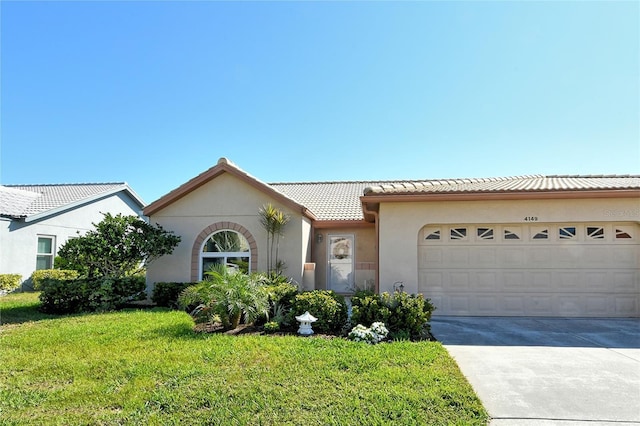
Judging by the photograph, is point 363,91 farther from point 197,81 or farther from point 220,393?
point 220,393

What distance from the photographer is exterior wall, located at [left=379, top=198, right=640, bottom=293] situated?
10.5 m

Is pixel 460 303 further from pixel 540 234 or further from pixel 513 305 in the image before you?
pixel 540 234

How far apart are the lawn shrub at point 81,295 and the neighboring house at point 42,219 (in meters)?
4.74

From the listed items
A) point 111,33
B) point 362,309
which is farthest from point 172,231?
point 362,309

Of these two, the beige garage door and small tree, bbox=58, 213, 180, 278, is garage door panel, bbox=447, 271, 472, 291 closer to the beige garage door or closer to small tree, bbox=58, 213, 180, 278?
the beige garage door

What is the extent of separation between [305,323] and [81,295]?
7.96 meters

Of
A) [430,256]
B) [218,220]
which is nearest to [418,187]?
[430,256]

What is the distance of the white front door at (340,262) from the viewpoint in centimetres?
1507

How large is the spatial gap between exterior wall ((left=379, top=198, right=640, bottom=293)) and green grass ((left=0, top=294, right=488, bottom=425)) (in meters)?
3.96

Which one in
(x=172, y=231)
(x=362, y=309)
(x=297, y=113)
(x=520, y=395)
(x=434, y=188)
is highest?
(x=297, y=113)

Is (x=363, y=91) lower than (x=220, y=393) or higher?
higher

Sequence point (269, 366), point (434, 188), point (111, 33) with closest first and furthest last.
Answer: point (269, 366), point (111, 33), point (434, 188)

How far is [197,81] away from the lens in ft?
42.5

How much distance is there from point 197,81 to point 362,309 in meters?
10.1
